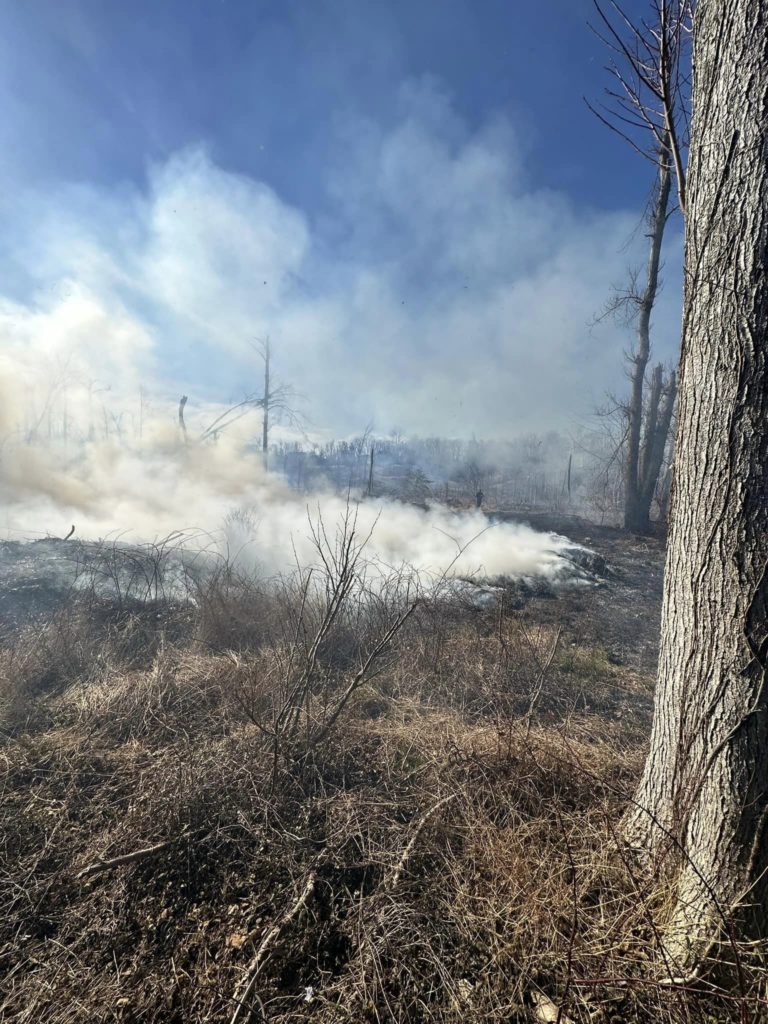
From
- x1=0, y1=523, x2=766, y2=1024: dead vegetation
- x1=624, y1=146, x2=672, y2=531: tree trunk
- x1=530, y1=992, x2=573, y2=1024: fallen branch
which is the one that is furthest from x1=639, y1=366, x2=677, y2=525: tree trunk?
x1=530, y1=992, x2=573, y2=1024: fallen branch

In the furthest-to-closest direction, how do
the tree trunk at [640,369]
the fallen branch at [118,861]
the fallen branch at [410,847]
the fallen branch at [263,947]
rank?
the tree trunk at [640,369], the fallen branch at [118,861], the fallen branch at [410,847], the fallen branch at [263,947]

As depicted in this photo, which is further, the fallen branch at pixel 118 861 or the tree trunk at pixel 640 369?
the tree trunk at pixel 640 369

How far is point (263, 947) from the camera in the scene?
6.47 ft

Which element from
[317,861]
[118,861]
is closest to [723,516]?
[317,861]

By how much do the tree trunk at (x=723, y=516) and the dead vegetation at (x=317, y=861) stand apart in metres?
0.24

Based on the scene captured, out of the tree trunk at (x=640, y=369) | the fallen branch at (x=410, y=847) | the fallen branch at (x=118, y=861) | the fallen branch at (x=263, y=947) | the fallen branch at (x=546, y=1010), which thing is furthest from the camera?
the tree trunk at (x=640, y=369)

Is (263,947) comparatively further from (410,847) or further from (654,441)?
(654,441)

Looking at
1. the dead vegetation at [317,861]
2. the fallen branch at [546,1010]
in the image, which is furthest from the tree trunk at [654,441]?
the fallen branch at [546,1010]

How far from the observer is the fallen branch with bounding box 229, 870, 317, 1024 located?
1.78 metres

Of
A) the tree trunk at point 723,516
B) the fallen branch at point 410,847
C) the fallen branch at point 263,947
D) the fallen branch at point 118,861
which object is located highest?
the tree trunk at point 723,516

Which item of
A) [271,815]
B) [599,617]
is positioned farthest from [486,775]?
[599,617]

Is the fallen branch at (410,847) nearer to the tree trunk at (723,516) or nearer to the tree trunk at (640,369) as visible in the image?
the tree trunk at (723,516)

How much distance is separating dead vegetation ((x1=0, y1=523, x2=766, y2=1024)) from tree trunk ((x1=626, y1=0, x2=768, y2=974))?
0.80 ft

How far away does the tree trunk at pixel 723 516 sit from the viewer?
1805 mm
